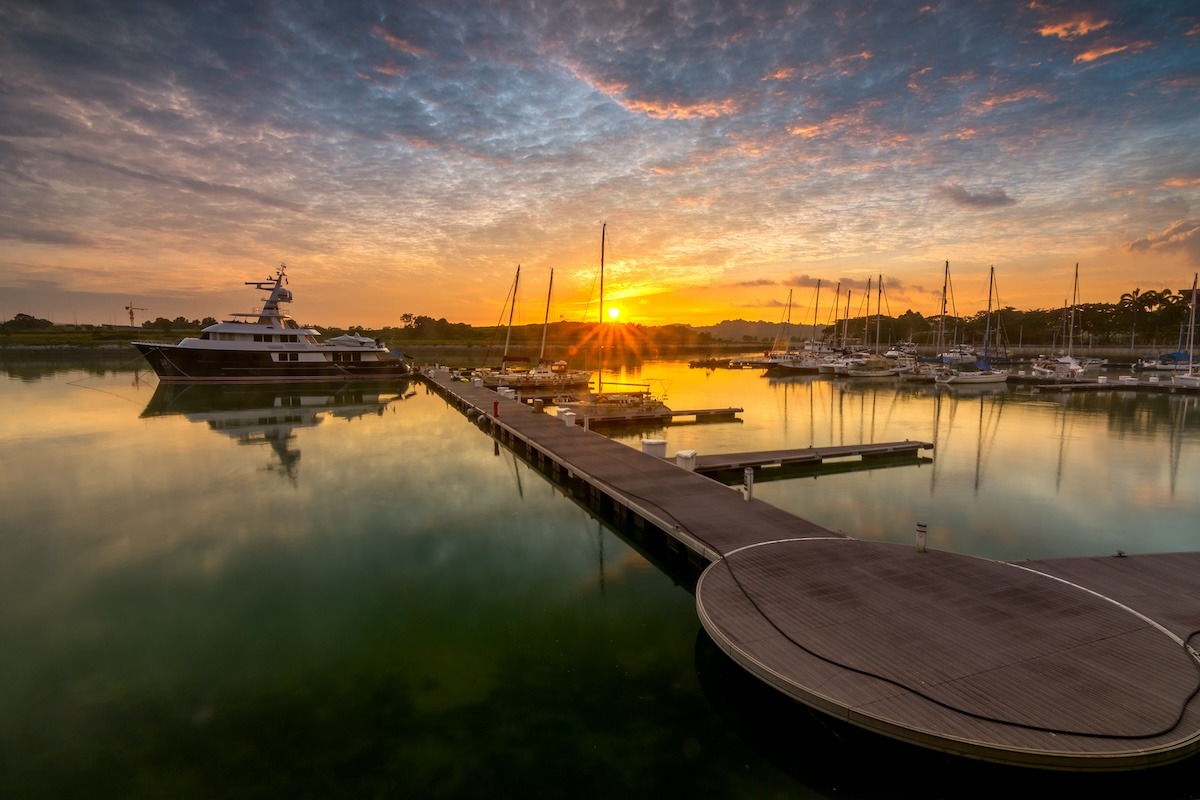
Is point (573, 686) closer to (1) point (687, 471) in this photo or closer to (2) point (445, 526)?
(2) point (445, 526)

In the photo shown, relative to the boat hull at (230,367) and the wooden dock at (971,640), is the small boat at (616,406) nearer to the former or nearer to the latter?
the wooden dock at (971,640)

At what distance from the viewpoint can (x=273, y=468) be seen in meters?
18.9

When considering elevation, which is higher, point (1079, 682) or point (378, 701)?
point (1079, 682)

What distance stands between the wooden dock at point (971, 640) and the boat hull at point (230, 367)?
43692mm

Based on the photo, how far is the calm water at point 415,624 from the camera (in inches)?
225

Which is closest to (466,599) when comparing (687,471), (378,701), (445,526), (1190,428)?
(378,701)

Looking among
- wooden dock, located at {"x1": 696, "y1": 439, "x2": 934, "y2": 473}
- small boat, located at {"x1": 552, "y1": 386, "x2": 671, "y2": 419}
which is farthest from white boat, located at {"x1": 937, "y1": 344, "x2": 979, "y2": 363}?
wooden dock, located at {"x1": 696, "y1": 439, "x2": 934, "y2": 473}

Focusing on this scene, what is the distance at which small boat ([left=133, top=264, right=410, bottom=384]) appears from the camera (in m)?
42.4

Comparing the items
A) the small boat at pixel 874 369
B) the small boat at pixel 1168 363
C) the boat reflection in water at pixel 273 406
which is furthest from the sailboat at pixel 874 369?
the boat reflection in water at pixel 273 406

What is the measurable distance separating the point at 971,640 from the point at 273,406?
3542cm

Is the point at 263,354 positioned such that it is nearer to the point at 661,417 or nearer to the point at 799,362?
the point at 661,417

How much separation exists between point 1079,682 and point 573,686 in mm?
5269

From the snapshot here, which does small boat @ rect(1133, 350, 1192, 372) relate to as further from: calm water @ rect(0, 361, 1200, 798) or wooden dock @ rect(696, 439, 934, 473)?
wooden dock @ rect(696, 439, 934, 473)

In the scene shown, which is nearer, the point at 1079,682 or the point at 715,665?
the point at 1079,682
